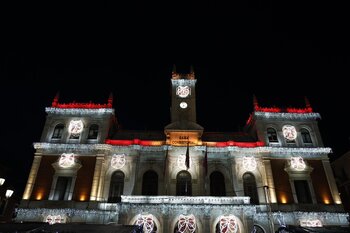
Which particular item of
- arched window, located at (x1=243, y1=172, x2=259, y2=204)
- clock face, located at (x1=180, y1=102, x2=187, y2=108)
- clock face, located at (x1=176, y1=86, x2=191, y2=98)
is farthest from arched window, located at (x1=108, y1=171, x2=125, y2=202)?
arched window, located at (x1=243, y1=172, x2=259, y2=204)

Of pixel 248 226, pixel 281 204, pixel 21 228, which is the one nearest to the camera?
pixel 21 228

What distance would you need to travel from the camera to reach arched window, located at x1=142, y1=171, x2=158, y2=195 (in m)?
30.1

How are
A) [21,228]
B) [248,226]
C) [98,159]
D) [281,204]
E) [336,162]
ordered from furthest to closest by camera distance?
[336,162] → [98,159] → [281,204] → [248,226] → [21,228]

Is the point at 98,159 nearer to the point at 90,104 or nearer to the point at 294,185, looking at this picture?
the point at 90,104

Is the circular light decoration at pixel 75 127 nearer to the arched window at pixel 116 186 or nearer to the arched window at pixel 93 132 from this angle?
the arched window at pixel 93 132

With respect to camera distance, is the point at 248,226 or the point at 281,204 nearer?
the point at 248,226

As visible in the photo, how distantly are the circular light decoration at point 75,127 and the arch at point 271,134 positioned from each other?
23.4 m

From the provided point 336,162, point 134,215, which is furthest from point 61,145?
point 336,162

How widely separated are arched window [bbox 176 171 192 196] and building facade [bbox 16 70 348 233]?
11 cm

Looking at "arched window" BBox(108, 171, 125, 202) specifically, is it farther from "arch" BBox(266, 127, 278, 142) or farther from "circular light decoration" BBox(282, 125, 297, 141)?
"circular light decoration" BBox(282, 125, 297, 141)

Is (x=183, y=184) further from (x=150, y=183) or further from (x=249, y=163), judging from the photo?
(x=249, y=163)

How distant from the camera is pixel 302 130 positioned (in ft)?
112

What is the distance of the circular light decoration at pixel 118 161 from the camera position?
30828 mm

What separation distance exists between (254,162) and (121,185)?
15.5m
